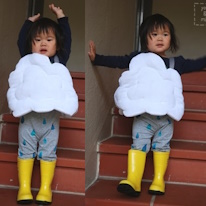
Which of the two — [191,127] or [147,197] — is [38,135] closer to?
[147,197]

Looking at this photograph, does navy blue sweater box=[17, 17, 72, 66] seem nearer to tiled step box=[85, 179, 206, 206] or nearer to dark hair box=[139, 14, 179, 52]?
dark hair box=[139, 14, 179, 52]

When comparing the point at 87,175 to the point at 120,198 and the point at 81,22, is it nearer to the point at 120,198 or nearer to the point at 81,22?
the point at 120,198

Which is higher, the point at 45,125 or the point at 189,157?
the point at 45,125

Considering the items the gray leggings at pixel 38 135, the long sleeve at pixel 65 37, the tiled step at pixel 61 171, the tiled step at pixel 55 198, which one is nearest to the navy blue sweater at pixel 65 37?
the long sleeve at pixel 65 37

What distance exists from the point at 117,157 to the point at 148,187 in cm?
18

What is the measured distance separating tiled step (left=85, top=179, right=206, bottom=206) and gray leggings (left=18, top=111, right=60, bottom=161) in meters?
0.22

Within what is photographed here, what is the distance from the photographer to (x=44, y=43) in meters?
1.46

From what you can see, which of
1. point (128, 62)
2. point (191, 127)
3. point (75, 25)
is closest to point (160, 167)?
point (191, 127)

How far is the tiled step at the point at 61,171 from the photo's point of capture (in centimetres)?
149

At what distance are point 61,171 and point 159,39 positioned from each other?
2.16 feet

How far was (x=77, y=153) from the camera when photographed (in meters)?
1.56

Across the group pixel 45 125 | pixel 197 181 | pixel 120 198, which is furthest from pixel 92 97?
pixel 197 181

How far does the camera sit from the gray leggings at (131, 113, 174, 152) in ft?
4.78

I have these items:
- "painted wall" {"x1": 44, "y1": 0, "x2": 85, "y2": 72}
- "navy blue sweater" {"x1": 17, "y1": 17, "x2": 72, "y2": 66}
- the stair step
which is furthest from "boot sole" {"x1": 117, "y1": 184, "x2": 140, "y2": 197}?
the stair step
